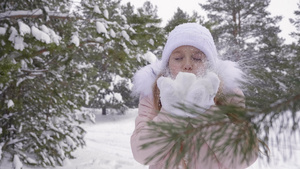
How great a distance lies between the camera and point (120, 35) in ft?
13.3

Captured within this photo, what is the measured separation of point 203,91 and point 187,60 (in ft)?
2.43

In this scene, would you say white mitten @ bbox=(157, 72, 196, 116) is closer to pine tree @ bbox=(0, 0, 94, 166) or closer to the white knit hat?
the white knit hat

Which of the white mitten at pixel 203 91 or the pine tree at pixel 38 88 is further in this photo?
the pine tree at pixel 38 88

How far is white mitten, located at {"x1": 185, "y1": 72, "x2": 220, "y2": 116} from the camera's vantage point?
96 cm

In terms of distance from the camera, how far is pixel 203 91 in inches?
38.4

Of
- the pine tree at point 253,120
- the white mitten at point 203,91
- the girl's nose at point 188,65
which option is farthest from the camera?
the girl's nose at point 188,65

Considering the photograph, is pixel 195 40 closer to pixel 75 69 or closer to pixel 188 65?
pixel 188 65

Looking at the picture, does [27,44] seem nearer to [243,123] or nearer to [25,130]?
[25,130]

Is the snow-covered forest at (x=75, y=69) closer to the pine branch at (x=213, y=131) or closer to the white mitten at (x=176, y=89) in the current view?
the pine branch at (x=213, y=131)

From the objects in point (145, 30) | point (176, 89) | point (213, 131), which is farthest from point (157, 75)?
point (145, 30)

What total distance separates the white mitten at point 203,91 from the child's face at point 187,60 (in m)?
0.57

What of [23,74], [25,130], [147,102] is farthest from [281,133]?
[25,130]

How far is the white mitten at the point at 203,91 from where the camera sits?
3.15 ft

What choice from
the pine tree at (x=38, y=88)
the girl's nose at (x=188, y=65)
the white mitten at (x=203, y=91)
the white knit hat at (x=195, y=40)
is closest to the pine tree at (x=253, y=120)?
the white mitten at (x=203, y=91)
